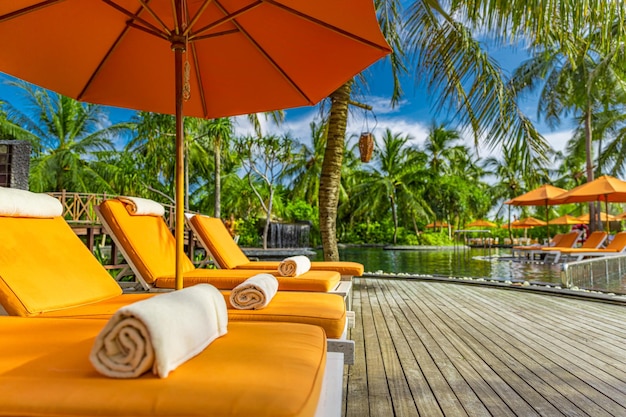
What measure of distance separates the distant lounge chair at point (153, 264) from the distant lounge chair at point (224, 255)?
45 cm

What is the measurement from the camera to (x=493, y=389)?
189 centimetres

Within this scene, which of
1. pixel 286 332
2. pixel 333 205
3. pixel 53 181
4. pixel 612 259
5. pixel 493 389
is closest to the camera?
pixel 286 332

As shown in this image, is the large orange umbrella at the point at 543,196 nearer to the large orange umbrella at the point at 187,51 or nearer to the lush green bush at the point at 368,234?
the large orange umbrella at the point at 187,51

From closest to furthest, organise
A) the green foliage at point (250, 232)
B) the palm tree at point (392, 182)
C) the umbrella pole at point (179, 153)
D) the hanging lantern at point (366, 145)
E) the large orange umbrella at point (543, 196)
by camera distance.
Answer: the umbrella pole at point (179, 153) < the hanging lantern at point (366, 145) < the large orange umbrella at point (543, 196) < the green foliage at point (250, 232) < the palm tree at point (392, 182)

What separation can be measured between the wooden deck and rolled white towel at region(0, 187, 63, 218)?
171cm

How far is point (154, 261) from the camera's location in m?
2.83

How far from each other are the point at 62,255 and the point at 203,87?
61.5 inches

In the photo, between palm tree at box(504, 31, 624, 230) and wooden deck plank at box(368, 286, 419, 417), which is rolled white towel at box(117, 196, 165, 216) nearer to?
wooden deck plank at box(368, 286, 419, 417)

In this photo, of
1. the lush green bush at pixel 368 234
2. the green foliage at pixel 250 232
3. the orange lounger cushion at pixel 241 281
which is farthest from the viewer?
the lush green bush at pixel 368 234

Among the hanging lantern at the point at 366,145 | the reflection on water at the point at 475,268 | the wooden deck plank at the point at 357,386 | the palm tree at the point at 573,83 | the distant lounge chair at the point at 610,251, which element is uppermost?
the palm tree at the point at 573,83

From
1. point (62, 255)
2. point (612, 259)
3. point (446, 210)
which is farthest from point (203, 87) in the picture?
point (446, 210)

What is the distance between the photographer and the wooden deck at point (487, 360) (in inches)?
68.2

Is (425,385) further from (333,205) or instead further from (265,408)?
(333,205)

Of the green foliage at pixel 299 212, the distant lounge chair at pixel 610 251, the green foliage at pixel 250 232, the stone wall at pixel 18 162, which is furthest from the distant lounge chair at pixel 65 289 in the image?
the green foliage at pixel 299 212
